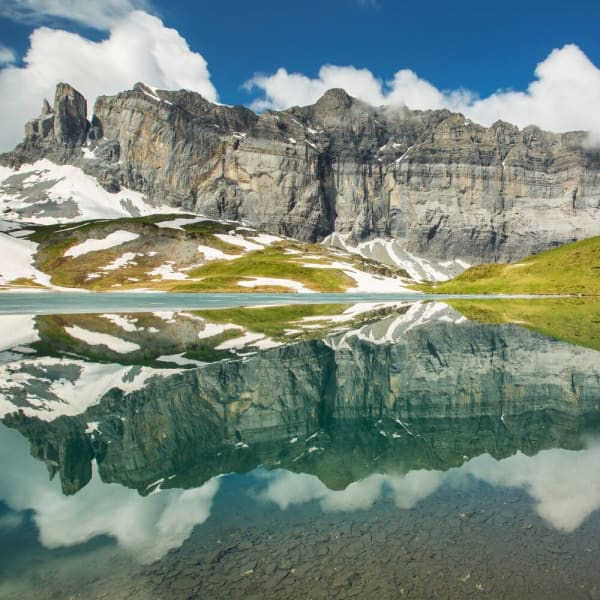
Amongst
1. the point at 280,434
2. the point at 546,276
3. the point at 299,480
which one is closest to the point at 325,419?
the point at 280,434

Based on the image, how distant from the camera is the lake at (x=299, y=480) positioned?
8508mm

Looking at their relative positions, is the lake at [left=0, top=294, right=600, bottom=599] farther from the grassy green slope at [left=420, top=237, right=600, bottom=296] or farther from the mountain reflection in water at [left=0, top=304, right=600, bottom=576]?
the grassy green slope at [left=420, top=237, right=600, bottom=296]

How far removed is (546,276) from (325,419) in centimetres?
15049

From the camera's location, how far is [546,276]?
489 feet

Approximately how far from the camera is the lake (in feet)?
27.9

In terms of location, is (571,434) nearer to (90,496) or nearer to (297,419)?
(297,419)

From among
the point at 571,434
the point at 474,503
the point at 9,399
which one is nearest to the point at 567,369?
the point at 571,434

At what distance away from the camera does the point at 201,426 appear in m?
17.0

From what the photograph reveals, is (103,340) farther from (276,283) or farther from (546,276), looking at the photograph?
(546,276)

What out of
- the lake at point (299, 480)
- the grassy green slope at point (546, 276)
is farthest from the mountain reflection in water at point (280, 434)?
the grassy green slope at point (546, 276)

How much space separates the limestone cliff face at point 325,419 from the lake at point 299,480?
0.31 feet

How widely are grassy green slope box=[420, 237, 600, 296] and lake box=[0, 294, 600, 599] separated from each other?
126 metres

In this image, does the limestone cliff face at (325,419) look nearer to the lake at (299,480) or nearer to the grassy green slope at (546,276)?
the lake at (299,480)

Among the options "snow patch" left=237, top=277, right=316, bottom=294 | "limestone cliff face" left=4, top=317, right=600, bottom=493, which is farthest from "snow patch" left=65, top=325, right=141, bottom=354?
"snow patch" left=237, top=277, right=316, bottom=294
